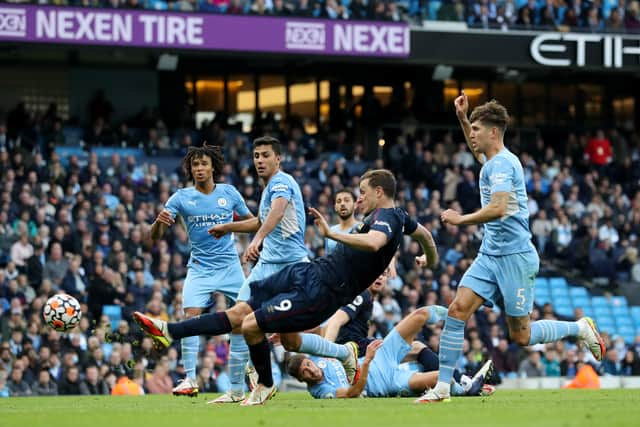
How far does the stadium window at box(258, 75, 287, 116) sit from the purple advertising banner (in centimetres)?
413

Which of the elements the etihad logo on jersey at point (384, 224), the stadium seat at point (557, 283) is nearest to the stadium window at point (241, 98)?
the stadium seat at point (557, 283)

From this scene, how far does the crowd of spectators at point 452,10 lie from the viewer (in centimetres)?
2831

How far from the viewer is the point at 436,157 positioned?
30.8 meters

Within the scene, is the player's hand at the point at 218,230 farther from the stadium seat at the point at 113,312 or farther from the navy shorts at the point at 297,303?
the stadium seat at the point at 113,312

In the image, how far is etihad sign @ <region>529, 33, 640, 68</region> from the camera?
30375mm

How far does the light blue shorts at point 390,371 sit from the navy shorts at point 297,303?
80.7 inches

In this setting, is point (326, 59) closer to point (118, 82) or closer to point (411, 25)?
point (411, 25)

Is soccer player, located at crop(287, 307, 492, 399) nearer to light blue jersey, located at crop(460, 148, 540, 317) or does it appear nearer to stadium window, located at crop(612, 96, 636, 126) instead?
light blue jersey, located at crop(460, 148, 540, 317)

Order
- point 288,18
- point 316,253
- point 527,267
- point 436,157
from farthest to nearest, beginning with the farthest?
1. point 436,157
2. point 288,18
3. point 316,253
4. point 527,267

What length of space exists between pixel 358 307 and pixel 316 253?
10.7 m

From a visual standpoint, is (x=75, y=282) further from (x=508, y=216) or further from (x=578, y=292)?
(x=508, y=216)

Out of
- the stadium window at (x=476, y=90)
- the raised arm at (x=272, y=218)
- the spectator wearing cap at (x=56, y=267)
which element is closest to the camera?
the raised arm at (x=272, y=218)

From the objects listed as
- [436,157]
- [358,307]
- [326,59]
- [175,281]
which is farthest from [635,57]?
[358,307]

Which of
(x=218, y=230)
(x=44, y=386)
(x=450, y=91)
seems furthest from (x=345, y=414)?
(x=450, y=91)
